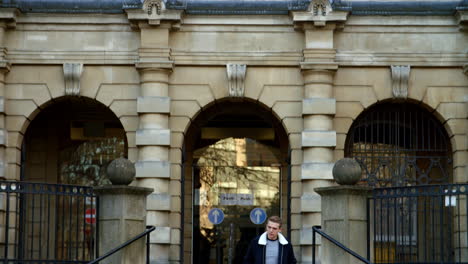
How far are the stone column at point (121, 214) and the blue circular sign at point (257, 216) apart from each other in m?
8.59

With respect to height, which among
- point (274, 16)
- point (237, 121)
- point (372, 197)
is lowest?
point (372, 197)

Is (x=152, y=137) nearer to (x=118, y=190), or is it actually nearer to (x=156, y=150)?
(x=156, y=150)

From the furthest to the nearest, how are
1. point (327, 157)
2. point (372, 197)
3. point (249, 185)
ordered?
1. point (249, 185)
2. point (327, 157)
3. point (372, 197)

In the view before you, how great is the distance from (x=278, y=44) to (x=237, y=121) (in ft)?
12.0

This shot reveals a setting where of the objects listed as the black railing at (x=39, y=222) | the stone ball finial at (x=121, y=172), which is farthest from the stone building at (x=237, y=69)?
the stone ball finial at (x=121, y=172)

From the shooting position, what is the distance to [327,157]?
2306cm

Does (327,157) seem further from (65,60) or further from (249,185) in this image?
(65,60)

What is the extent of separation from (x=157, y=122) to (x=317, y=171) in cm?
337

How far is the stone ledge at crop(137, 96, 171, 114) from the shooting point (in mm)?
23188

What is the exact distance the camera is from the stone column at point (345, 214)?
55.3ft

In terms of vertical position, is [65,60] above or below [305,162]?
above

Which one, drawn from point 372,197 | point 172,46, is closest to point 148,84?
point 172,46

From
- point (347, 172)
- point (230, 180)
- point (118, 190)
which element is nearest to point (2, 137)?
point (230, 180)

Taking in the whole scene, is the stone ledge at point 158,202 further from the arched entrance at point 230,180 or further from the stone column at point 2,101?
the stone column at point 2,101
